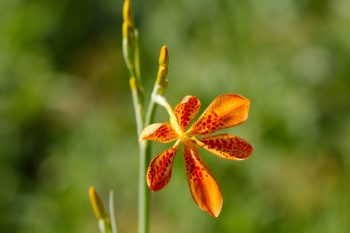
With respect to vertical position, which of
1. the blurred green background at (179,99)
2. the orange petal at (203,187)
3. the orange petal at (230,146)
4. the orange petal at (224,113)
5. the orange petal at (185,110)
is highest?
the blurred green background at (179,99)

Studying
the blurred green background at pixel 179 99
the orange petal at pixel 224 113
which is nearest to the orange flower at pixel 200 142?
the orange petal at pixel 224 113

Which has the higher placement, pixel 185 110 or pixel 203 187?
pixel 185 110

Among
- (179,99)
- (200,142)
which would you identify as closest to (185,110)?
(200,142)

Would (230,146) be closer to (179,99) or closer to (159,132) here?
(159,132)

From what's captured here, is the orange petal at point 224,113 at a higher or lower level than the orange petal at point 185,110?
lower

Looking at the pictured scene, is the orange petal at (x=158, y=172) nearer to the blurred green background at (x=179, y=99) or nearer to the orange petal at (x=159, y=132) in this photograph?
the orange petal at (x=159, y=132)

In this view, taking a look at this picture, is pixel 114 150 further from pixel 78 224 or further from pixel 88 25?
pixel 88 25

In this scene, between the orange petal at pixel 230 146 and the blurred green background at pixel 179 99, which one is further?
the blurred green background at pixel 179 99
